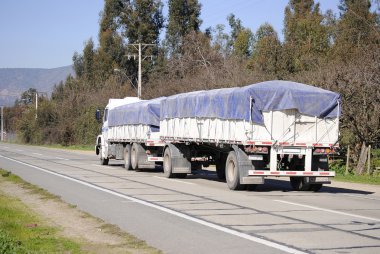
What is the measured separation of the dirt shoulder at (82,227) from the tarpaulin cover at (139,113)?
35.1 feet

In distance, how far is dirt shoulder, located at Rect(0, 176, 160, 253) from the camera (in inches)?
379

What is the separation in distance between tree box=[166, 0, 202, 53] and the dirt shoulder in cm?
5674

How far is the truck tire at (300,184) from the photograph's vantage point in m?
19.8

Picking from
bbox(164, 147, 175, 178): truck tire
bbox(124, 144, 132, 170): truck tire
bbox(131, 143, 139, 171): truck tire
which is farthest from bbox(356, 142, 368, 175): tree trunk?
bbox(124, 144, 132, 170): truck tire

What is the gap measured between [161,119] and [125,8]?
5325cm

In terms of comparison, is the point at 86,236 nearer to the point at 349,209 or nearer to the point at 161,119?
the point at 349,209

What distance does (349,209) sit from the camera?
48.5ft

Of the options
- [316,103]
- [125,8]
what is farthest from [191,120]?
[125,8]

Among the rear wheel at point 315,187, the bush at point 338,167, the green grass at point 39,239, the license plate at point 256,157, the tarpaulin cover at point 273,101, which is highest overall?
the tarpaulin cover at point 273,101

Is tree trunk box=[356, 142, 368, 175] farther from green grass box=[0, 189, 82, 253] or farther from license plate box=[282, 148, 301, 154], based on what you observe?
green grass box=[0, 189, 82, 253]

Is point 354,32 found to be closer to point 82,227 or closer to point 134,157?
point 134,157

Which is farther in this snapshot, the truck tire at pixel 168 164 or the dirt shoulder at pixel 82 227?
the truck tire at pixel 168 164

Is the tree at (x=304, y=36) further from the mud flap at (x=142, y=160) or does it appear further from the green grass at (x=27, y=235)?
the green grass at (x=27, y=235)

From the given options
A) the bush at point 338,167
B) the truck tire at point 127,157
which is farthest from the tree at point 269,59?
the truck tire at point 127,157
